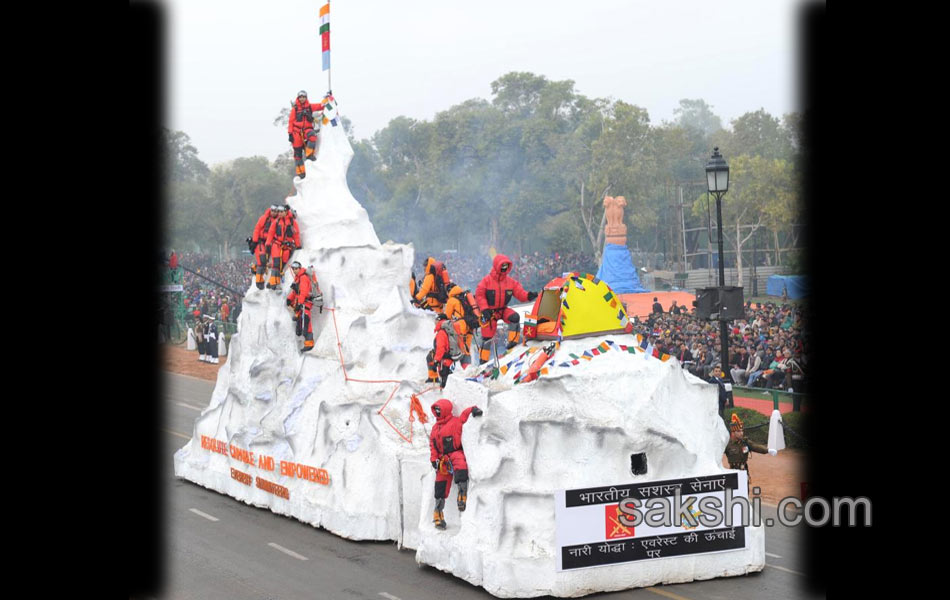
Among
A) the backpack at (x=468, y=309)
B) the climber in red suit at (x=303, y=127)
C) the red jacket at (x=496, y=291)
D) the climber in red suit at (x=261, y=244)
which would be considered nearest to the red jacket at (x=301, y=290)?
the climber in red suit at (x=261, y=244)

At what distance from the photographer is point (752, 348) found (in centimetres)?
2753

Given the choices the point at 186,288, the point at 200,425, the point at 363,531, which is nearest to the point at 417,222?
the point at 186,288

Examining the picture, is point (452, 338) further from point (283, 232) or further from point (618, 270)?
point (618, 270)

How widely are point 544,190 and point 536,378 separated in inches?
1797

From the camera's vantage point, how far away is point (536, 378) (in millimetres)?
14000

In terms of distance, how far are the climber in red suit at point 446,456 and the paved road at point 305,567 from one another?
1.07 meters

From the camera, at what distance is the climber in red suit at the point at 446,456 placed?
1445 cm

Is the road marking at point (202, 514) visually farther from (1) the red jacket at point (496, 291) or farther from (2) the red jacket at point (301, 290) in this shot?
(1) the red jacket at point (496, 291)

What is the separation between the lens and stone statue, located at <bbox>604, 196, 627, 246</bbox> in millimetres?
51719

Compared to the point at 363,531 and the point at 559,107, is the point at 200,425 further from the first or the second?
the point at 559,107

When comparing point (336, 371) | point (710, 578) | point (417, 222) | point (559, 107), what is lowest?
point (710, 578)

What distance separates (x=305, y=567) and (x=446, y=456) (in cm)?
277

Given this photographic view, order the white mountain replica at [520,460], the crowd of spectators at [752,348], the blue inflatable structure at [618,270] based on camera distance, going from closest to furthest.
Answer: the white mountain replica at [520,460] → the crowd of spectators at [752,348] → the blue inflatable structure at [618,270]

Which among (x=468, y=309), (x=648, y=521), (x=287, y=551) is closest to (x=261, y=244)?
(x=468, y=309)
